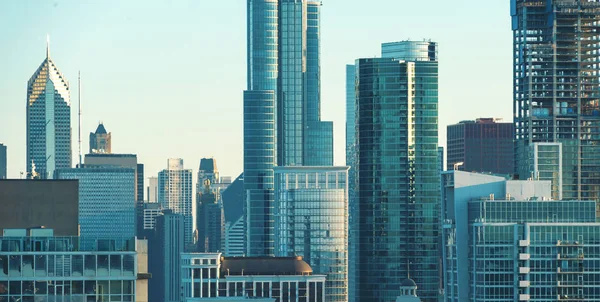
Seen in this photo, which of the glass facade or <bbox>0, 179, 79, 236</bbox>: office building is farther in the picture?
<bbox>0, 179, 79, 236</bbox>: office building

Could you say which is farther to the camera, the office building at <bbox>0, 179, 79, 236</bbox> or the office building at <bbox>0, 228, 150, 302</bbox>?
the office building at <bbox>0, 179, 79, 236</bbox>

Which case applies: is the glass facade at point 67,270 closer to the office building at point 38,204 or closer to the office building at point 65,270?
the office building at point 65,270

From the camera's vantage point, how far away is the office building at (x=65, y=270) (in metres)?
141

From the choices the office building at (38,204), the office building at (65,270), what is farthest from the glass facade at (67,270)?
the office building at (38,204)

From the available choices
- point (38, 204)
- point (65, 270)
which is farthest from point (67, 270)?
point (38, 204)

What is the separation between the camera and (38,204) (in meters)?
158

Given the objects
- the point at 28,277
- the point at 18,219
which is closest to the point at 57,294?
the point at 28,277

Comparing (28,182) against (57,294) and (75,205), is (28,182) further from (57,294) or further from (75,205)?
(57,294)

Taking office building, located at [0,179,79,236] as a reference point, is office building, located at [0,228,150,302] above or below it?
below

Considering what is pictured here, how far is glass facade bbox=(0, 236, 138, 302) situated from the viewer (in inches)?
5561

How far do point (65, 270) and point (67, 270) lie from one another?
0.20 meters

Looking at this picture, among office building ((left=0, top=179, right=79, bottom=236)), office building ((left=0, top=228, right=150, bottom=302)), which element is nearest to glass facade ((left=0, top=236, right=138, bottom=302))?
office building ((left=0, top=228, right=150, bottom=302))

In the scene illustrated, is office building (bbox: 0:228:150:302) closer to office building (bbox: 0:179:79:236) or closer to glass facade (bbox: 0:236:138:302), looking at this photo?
glass facade (bbox: 0:236:138:302)

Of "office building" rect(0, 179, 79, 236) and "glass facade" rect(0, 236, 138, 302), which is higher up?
"office building" rect(0, 179, 79, 236)
